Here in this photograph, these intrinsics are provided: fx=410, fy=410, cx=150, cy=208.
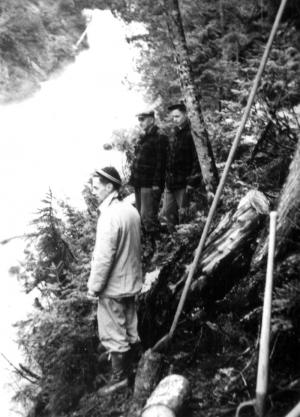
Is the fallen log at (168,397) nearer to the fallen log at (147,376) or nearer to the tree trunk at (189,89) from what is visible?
the fallen log at (147,376)

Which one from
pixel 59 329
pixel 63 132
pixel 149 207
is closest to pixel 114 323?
pixel 59 329

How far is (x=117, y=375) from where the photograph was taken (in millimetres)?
4387

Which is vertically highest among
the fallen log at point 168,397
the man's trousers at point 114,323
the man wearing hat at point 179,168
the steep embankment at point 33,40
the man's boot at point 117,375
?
the steep embankment at point 33,40

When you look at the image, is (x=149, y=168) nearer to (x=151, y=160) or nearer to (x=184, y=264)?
(x=151, y=160)

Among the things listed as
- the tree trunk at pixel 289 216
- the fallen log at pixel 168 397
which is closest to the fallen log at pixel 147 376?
the fallen log at pixel 168 397

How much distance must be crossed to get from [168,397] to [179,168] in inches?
143

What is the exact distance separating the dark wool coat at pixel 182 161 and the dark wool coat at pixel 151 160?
0.38 ft

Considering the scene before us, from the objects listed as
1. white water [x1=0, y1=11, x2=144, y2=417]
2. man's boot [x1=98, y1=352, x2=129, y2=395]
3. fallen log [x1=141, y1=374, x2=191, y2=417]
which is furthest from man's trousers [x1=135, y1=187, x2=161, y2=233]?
fallen log [x1=141, y1=374, x2=191, y2=417]

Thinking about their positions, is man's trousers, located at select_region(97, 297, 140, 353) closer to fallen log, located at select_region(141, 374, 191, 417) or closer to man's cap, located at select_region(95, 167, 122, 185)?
fallen log, located at select_region(141, 374, 191, 417)

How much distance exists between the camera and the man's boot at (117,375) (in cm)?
430

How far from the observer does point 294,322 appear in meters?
3.41

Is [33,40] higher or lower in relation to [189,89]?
higher

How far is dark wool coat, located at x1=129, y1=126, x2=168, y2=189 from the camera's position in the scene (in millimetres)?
6316

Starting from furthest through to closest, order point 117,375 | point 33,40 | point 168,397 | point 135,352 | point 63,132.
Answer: point 33,40, point 63,132, point 135,352, point 117,375, point 168,397
